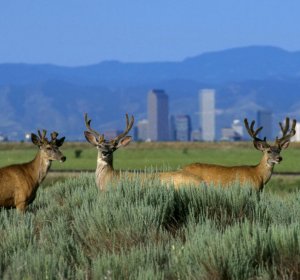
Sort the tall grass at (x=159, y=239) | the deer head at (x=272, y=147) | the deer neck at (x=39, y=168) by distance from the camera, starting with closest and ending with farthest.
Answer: the tall grass at (x=159, y=239) → the deer neck at (x=39, y=168) → the deer head at (x=272, y=147)

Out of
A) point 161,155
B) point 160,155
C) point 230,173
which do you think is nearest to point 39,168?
point 230,173

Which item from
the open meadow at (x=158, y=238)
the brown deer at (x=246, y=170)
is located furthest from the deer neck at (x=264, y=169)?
the open meadow at (x=158, y=238)

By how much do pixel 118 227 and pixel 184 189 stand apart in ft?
9.13

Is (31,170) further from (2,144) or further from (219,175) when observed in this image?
(2,144)

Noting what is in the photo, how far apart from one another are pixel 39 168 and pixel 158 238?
6.49m

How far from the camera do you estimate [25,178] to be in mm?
17641

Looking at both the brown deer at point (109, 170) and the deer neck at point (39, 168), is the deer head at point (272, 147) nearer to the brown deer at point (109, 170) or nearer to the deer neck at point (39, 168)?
the brown deer at point (109, 170)

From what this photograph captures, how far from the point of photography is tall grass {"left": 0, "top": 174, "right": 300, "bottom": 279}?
34.0ft

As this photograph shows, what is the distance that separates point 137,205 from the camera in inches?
524

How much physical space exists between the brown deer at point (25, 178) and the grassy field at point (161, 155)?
47153 mm

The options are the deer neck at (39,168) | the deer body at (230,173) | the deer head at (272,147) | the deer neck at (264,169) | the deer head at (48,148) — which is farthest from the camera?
the deer head at (272,147)

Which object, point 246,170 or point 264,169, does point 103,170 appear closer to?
point 246,170

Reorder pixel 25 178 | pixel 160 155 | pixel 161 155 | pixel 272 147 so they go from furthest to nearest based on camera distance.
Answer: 1. pixel 160 155
2. pixel 161 155
3. pixel 272 147
4. pixel 25 178

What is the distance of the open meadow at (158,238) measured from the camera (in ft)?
34.0
